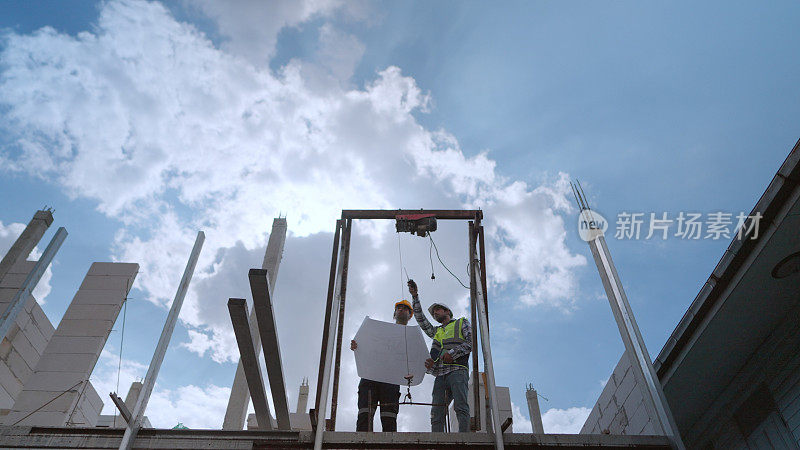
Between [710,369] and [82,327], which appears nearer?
[710,369]

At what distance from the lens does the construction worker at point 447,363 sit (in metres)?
5.29

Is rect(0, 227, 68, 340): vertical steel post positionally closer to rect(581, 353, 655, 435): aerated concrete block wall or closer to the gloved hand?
the gloved hand

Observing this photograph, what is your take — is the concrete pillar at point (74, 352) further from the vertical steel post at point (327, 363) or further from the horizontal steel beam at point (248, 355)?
the vertical steel post at point (327, 363)

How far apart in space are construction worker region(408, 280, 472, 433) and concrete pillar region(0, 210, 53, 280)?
9118 mm

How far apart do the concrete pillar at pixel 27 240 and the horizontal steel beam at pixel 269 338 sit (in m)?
8.79

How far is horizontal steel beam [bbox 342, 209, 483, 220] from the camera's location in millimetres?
5523

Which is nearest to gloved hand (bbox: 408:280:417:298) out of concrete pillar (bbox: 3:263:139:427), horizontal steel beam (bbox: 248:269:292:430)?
horizontal steel beam (bbox: 248:269:292:430)

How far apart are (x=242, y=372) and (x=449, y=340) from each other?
24.5ft

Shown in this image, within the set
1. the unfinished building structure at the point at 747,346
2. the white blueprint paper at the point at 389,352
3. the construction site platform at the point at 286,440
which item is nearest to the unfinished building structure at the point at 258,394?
the construction site platform at the point at 286,440

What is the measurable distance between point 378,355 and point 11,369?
391 inches

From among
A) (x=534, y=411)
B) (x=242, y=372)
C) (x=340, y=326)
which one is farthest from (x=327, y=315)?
(x=534, y=411)

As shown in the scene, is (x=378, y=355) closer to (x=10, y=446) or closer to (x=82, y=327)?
(x=10, y=446)

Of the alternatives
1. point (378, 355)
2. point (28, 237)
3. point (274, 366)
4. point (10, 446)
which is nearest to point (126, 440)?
point (10, 446)

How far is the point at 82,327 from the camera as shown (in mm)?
9383
